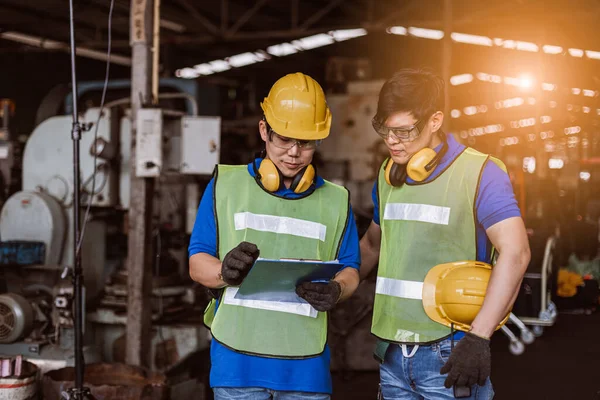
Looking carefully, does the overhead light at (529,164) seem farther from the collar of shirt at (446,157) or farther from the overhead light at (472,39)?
the collar of shirt at (446,157)

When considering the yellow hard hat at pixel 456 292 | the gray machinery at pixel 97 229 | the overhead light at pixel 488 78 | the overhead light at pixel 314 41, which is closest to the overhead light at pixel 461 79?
the overhead light at pixel 488 78

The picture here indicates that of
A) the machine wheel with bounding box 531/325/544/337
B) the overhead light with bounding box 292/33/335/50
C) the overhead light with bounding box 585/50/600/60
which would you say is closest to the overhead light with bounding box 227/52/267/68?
the overhead light with bounding box 292/33/335/50

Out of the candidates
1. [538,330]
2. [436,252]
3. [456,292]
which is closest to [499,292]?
[456,292]

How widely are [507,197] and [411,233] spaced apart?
30 centimetres

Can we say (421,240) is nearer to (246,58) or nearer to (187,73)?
(246,58)

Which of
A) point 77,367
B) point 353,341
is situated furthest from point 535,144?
point 77,367

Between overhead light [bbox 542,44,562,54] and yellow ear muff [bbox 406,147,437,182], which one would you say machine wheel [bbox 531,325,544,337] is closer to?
overhead light [bbox 542,44,562,54]

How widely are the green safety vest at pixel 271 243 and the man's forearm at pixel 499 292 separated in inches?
19.7

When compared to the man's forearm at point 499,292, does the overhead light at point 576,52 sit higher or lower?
higher

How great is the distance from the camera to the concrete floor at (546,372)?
15.4 feet

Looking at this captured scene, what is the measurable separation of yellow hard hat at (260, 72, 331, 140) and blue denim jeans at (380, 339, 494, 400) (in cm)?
70

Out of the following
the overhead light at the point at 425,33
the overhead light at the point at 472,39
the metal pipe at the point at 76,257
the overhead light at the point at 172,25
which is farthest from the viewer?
the overhead light at the point at 425,33

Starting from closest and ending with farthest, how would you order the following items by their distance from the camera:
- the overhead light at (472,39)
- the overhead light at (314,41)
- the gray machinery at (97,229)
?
the gray machinery at (97,229)
the overhead light at (472,39)
the overhead light at (314,41)

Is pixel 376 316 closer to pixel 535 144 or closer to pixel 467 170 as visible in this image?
pixel 467 170
